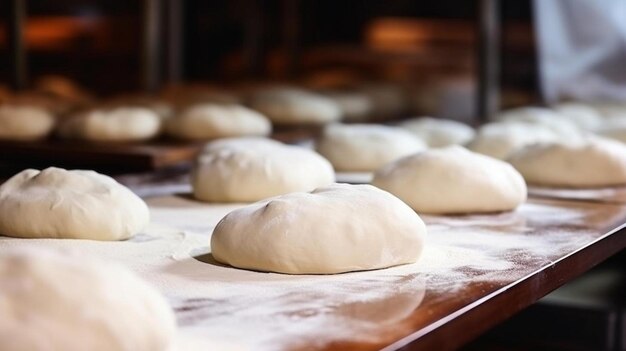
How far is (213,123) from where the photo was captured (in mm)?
3055

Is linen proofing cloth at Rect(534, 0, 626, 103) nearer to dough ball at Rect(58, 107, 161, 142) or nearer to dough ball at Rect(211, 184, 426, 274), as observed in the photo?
dough ball at Rect(58, 107, 161, 142)

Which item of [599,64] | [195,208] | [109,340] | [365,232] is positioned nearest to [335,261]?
[365,232]

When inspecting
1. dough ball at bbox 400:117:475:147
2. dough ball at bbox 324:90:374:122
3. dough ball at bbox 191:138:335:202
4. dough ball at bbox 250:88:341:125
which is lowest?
dough ball at bbox 324:90:374:122

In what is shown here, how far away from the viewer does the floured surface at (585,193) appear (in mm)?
2160

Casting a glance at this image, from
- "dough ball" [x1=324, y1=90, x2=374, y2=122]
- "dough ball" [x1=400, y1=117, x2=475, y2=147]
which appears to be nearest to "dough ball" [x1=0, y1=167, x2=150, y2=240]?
"dough ball" [x1=400, y1=117, x2=475, y2=147]

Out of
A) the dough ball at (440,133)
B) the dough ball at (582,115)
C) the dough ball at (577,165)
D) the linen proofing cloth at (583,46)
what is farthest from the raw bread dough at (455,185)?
the linen proofing cloth at (583,46)

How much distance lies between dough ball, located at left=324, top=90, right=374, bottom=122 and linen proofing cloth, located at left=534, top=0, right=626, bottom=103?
74 centimetres

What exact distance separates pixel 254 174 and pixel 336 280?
0.71m

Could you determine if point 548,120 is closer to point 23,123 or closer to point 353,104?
point 353,104

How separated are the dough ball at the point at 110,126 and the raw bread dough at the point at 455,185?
1.11 meters

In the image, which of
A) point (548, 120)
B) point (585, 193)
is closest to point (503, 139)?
point (585, 193)

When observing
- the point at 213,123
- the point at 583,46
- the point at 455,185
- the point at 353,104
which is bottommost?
the point at 353,104

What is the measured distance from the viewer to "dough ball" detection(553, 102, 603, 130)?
11.8 feet

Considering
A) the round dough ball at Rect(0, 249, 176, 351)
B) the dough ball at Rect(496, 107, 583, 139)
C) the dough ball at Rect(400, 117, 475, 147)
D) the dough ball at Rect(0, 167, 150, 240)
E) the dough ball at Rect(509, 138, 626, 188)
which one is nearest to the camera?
the round dough ball at Rect(0, 249, 176, 351)
